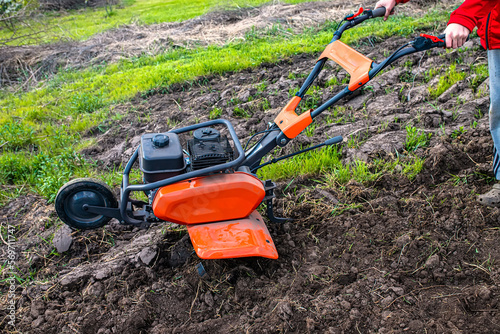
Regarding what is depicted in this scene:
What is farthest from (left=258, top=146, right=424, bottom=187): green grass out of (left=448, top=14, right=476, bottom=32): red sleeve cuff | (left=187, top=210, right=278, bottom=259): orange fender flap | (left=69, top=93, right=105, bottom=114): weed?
(left=69, top=93, right=105, bottom=114): weed

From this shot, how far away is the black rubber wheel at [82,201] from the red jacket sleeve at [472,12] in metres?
2.64

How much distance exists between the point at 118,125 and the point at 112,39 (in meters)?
5.42

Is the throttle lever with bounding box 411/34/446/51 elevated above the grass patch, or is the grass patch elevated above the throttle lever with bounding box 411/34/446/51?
the throttle lever with bounding box 411/34/446/51

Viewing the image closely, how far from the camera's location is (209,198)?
266 centimetres

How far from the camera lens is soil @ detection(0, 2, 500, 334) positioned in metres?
2.36

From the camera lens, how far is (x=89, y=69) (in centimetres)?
827

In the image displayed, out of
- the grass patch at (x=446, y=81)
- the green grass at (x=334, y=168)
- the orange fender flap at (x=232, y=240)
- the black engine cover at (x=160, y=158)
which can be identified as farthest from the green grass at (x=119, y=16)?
the orange fender flap at (x=232, y=240)

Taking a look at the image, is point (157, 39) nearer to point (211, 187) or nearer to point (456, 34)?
point (211, 187)

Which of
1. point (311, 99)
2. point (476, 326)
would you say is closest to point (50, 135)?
point (311, 99)

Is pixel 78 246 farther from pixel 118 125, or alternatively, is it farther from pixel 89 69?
pixel 89 69

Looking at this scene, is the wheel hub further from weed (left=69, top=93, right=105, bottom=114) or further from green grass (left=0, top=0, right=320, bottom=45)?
green grass (left=0, top=0, right=320, bottom=45)

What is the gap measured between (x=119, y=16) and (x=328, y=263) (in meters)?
13.9

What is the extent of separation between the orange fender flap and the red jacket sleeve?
1.81 m

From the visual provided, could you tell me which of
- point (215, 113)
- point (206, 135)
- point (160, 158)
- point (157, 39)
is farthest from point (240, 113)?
point (157, 39)
